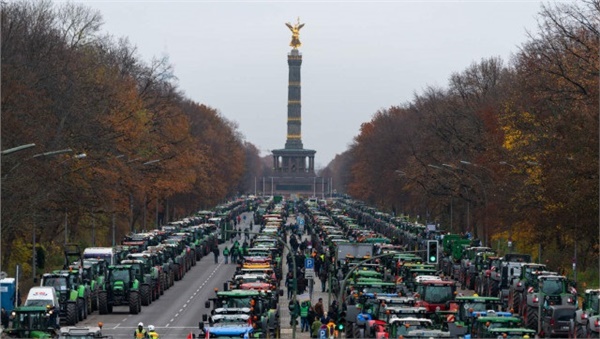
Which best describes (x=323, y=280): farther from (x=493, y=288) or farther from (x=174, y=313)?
(x=174, y=313)

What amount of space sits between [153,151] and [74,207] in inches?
1489

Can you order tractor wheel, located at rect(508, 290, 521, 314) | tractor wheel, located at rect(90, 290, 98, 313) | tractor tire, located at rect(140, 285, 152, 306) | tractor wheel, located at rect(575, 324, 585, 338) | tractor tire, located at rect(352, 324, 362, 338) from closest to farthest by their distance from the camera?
1. tractor wheel, located at rect(575, 324, 585, 338)
2. tractor tire, located at rect(352, 324, 362, 338)
3. tractor wheel, located at rect(508, 290, 521, 314)
4. tractor wheel, located at rect(90, 290, 98, 313)
5. tractor tire, located at rect(140, 285, 152, 306)

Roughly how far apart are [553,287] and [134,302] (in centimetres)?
1638

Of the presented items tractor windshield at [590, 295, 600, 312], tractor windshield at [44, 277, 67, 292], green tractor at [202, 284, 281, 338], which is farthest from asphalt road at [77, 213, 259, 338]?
tractor windshield at [590, 295, 600, 312]

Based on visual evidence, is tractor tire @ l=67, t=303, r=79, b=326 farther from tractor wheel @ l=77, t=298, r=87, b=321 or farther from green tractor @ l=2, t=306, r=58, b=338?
green tractor @ l=2, t=306, r=58, b=338

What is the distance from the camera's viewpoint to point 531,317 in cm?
5312

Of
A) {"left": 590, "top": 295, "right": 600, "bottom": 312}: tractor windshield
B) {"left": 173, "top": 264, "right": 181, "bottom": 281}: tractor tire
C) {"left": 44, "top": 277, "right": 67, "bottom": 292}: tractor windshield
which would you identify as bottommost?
{"left": 590, "top": 295, "right": 600, "bottom": 312}: tractor windshield

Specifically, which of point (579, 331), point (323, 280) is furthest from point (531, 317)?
point (323, 280)

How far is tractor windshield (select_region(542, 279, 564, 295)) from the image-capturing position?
175 ft

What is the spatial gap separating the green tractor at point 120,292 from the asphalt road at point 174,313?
1.14 feet

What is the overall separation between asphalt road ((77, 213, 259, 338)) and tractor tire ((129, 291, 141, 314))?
23cm

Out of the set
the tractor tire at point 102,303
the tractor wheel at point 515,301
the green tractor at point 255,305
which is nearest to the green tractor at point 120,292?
the tractor tire at point 102,303

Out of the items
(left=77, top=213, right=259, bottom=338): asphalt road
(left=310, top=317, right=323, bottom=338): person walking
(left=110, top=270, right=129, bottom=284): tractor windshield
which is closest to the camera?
(left=310, top=317, right=323, bottom=338): person walking

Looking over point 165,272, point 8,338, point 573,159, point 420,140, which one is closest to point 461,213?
point 420,140
